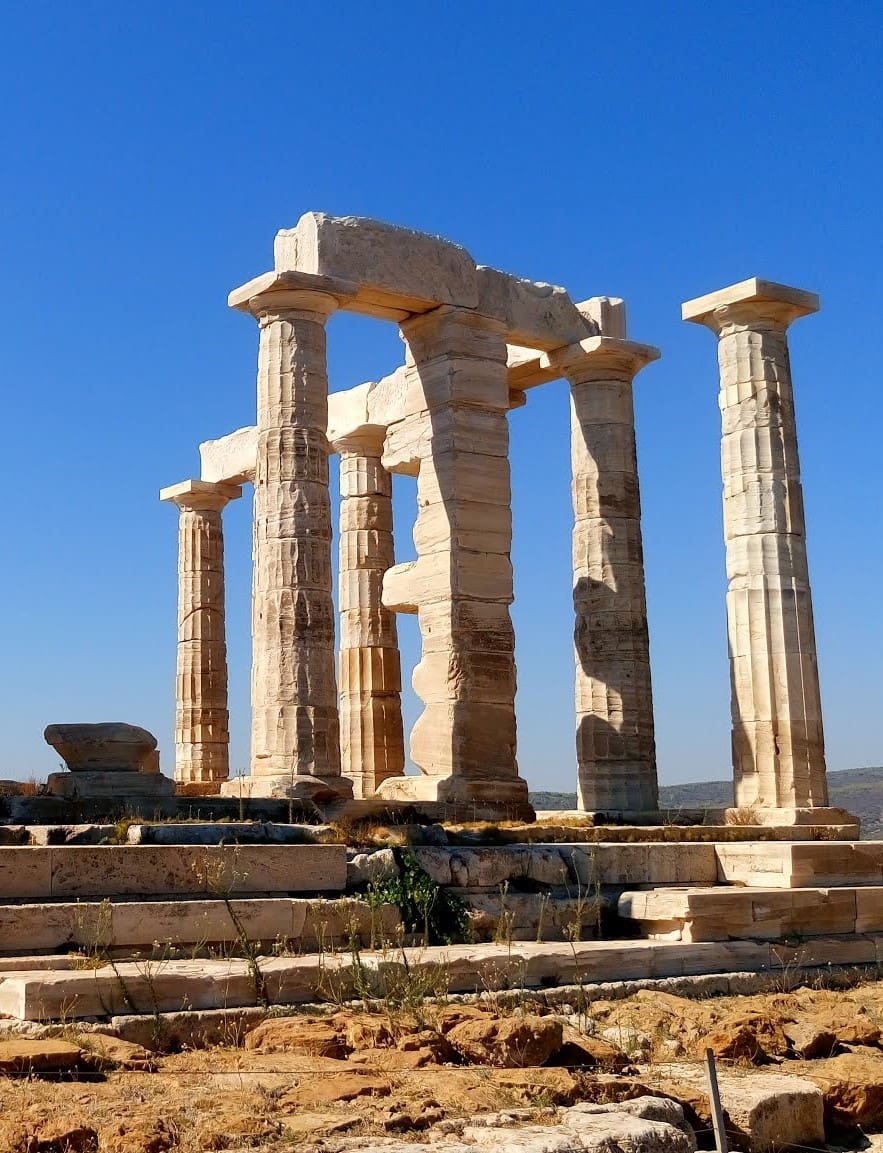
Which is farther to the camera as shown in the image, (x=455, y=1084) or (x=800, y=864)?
(x=800, y=864)

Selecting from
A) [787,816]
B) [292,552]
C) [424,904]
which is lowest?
[424,904]

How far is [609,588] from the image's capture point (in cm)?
2225

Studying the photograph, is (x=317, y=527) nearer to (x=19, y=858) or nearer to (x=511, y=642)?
(x=511, y=642)

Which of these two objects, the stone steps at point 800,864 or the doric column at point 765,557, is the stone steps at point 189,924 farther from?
the doric column at point 765,557

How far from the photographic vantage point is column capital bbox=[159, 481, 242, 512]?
29484 millimetres

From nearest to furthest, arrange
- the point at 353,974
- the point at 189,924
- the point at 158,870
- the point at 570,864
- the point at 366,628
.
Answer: the point at 353,974, the point at 189,924, the point at 158,870, the point at 570,864, the point at 366,628

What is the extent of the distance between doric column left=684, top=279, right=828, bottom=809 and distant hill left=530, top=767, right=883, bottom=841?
40468 mm

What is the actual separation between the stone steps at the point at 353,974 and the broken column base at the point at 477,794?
6397mm

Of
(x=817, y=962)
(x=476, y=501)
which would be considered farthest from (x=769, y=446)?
(x=817, y=962)

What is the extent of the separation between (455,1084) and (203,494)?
73.7 ft

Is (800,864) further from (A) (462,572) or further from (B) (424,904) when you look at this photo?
(A) (462,572)

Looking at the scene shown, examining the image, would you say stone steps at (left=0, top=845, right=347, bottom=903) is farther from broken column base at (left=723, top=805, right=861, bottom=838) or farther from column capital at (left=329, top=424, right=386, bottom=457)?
column capital at (left=329, top=424, right=386, bottom=457)

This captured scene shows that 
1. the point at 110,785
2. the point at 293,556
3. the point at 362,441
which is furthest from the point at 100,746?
→ the point at 362,441

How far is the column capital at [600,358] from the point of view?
22.4 meters
